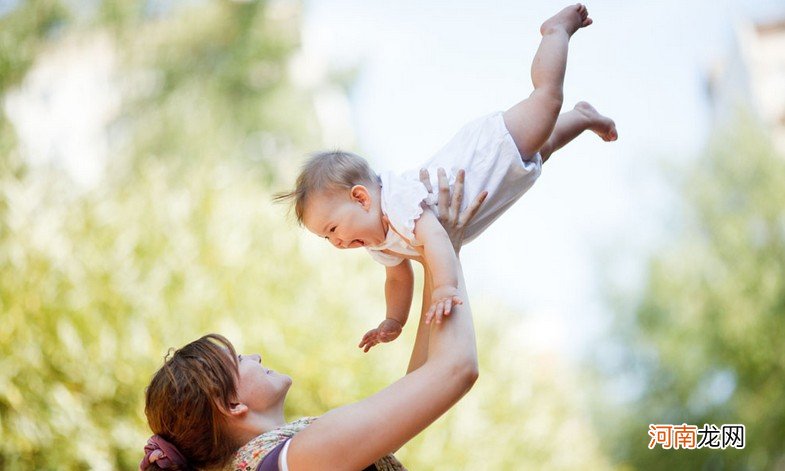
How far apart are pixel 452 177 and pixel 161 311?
2.77 m

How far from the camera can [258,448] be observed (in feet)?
5.00

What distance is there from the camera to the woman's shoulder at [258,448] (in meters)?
1.51

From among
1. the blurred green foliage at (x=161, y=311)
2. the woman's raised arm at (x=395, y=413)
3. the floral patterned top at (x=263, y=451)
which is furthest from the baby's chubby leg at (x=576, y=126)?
the blurred green foliage at (x=161, y=311)

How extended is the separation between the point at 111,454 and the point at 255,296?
3.38 ft

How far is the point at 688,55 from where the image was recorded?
13.0m

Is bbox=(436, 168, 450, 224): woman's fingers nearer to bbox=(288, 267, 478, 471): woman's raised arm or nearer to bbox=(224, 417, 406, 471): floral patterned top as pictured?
bbox=(288, 267, 478, 471): woman's raised arm

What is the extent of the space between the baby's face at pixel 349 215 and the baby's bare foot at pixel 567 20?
0.44 metres

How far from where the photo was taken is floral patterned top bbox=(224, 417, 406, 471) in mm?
1510

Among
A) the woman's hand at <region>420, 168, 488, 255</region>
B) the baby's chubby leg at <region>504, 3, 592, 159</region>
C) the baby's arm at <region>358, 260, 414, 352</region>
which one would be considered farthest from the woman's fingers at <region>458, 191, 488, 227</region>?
the baby's arm at <region>358, 260, 414, 352</region>

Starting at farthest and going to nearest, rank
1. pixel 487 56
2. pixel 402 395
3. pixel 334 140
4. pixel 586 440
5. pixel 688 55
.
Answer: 1. pixel 688 55
2. pixel 487 56
3. pixel 334 140
4. pixel 586 440
5. pixel 402 395

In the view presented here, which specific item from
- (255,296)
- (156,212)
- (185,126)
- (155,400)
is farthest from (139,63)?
(155,400)

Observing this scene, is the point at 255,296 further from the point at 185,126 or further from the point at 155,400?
the point at 185,126

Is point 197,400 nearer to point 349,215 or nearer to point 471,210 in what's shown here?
point 349,215

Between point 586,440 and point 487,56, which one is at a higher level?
point 487,56
